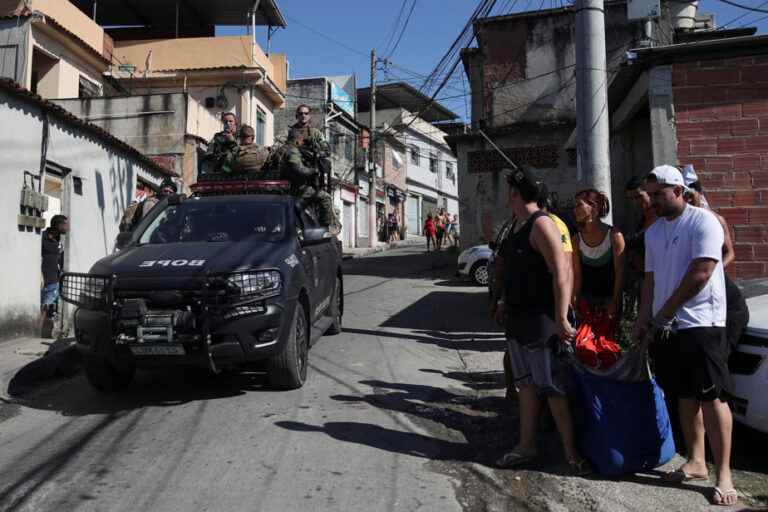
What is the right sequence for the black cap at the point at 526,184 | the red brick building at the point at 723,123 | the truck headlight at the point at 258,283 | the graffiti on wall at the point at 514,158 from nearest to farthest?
the black cap at the point at 526,184
the truck headlight at the point at 258,283
the red brick building at the point at 723,123
the graffiti on wall at the point at 514,158

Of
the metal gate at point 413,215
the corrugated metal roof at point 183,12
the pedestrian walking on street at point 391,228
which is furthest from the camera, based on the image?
the metal gate at point 413,215

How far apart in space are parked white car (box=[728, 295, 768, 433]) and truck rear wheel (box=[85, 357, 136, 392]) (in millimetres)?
4444

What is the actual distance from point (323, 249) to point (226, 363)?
2.55 m

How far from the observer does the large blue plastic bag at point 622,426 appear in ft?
11.5

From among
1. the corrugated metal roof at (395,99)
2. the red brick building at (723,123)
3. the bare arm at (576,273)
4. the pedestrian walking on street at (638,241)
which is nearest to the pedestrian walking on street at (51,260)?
the bare arm at (576,273)

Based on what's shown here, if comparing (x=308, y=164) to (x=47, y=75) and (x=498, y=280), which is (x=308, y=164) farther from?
(x=47, y=75)

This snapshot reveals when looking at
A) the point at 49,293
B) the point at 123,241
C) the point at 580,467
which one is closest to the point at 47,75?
the point at 49,293

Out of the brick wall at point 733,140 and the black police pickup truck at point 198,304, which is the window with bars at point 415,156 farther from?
the black police pickup truck at point 198,304

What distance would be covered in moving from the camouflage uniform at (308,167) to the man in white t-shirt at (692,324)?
5.11m

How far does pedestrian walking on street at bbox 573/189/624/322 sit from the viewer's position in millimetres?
4336

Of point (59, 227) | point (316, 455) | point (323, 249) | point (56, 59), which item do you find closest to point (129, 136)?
point (56, 59)

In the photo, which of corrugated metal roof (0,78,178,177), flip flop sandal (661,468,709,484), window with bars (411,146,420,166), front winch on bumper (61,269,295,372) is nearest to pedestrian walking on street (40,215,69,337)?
corrugated metal roof (0,78,178,177)

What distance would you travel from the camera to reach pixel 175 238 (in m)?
5.74

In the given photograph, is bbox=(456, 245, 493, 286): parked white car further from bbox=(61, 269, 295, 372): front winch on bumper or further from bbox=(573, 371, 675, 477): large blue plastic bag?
bbox=(573, 371, 675, 477): large blue plastic bag
